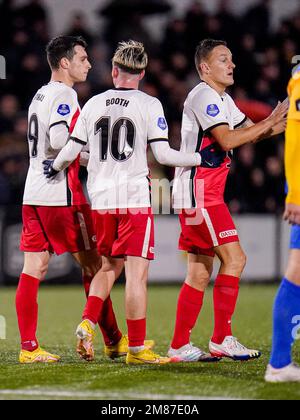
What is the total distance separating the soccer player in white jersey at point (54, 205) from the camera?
6672 millimetres

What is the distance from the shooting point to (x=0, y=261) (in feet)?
44.9

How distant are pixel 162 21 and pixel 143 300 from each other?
1172 centimetres

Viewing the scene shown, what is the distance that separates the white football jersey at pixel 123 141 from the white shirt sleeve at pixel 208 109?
0.99 feet

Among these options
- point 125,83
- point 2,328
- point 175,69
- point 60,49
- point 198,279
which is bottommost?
point 2,328

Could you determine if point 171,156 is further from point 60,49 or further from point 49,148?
point 60,49

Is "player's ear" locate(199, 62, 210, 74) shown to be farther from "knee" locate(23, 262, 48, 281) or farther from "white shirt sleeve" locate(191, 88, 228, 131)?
"knee" locate(23, 262, 48, 281)

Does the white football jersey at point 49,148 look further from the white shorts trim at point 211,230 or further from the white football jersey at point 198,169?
the white shorts trim at point 211,230

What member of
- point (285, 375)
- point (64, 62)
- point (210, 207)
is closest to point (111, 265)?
point (210, 207)

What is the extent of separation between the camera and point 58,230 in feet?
22.0

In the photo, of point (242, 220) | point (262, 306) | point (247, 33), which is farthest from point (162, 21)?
point (262, 306)

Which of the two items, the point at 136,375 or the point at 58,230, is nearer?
the point at 136,375

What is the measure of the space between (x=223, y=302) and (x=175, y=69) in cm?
1022
